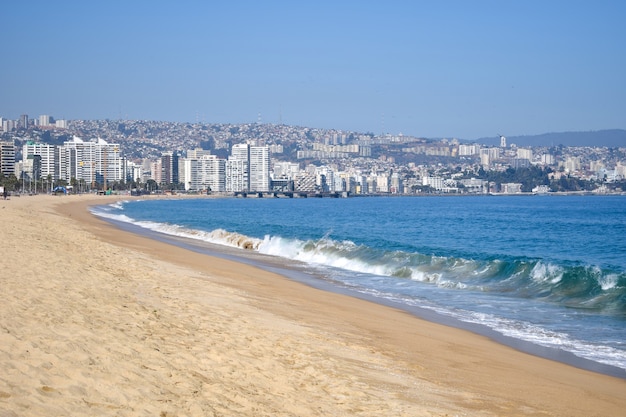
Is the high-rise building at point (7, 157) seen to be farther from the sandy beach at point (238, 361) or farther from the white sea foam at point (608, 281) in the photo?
the sandy beach at point (238, 361)

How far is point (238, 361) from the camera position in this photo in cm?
809

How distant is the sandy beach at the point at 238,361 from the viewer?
6.23 metres

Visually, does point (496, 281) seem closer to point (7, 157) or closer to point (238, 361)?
point (238, 361)

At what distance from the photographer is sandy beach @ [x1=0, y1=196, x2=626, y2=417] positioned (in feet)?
20.4

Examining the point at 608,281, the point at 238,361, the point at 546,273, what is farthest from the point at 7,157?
the point at 238,361

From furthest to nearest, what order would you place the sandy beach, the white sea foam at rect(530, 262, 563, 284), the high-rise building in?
1. the high-rise building
2. the white sea foam at rect(530, 262, 563, 284)
3. the sandy beach

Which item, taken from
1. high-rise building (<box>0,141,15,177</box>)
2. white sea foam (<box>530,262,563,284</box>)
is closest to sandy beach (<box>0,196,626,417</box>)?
white sea foam (<box>530,262,563,284</box>)

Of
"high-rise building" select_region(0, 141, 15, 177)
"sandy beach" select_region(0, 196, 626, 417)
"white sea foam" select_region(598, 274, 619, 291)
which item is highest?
"high-rise building" select_region(0, 141, 15, 177)

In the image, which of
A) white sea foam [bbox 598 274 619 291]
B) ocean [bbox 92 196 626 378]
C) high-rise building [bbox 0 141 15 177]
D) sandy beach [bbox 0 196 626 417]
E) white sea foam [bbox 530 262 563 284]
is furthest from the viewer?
high-rise building [bbox 0 141 15 177]

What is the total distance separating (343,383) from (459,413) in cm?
130

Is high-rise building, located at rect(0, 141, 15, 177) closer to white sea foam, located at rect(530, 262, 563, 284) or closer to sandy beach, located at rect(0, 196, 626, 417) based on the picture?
white sea foam, located at rect(530, 262, 563, 284)

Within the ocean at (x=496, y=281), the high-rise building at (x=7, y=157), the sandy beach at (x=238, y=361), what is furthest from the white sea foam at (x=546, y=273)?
the high-rise building at (x=7, y=157)

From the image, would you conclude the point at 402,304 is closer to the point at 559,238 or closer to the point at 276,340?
the point at 276,340

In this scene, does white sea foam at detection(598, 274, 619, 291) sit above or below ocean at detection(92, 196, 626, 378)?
above
